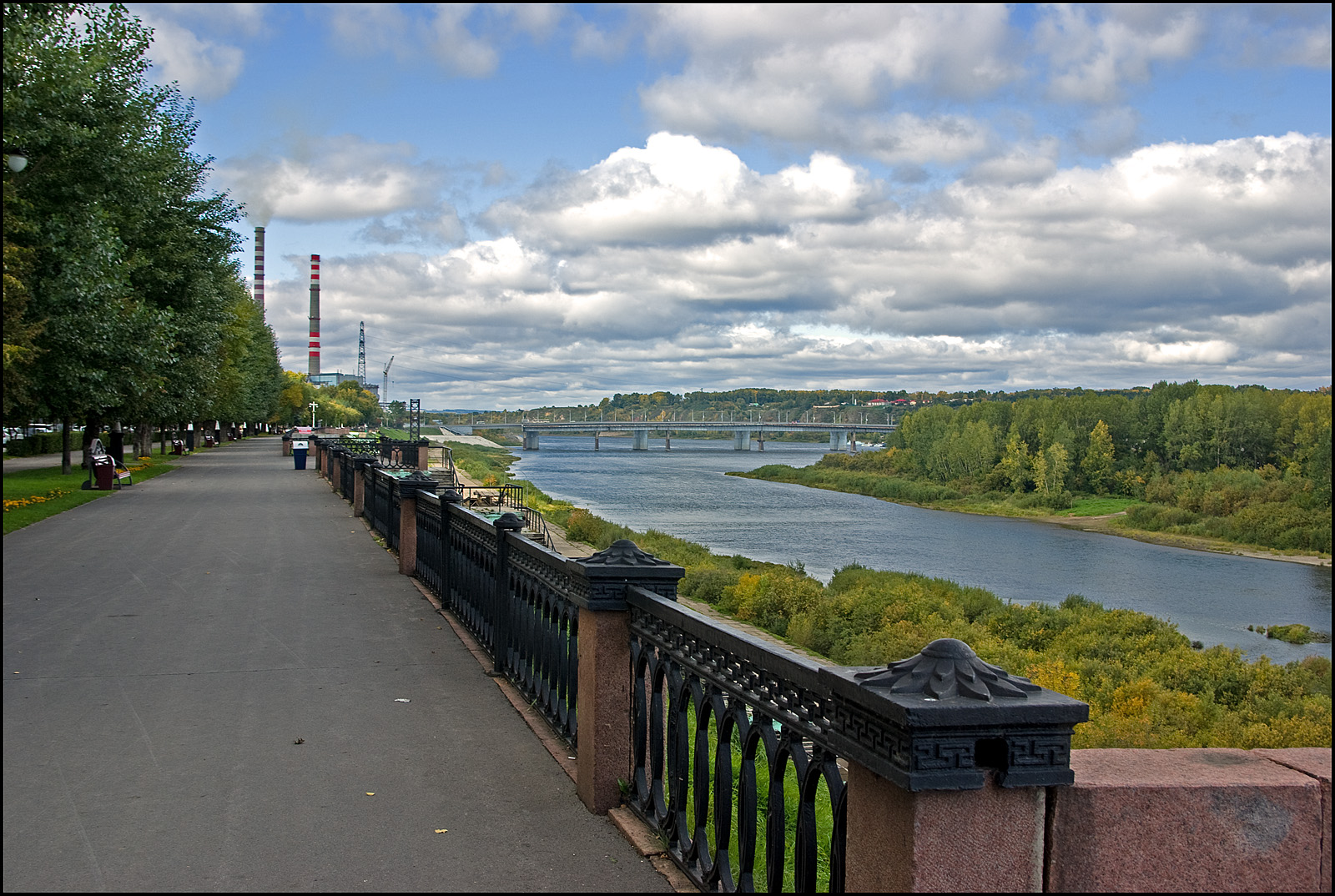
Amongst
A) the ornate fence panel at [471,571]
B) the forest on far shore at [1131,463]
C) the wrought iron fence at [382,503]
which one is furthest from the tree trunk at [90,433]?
the forest on far shore at [1131,463]

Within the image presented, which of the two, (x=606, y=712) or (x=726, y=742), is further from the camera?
(x=606, y=712)

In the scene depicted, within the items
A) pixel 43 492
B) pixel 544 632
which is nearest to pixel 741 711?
pixel 544 632

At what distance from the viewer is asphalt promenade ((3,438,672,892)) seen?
12.8 feet

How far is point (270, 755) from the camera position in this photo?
207 inches

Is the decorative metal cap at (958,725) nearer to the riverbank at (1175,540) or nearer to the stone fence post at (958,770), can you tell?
the stone fence post at (958,770)

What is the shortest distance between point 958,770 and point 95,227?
18415 mm

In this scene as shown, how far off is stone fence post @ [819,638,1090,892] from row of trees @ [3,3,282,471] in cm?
1369

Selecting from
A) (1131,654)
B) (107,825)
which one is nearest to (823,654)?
(1131,654)

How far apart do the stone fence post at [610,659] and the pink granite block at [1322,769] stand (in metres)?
2.36

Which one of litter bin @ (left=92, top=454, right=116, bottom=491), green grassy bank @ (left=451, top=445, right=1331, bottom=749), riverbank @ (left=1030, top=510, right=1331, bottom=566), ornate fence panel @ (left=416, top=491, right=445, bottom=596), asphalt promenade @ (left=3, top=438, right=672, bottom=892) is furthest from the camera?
riverbank @ (left=1030, top=510, right=1331, bottom=566)

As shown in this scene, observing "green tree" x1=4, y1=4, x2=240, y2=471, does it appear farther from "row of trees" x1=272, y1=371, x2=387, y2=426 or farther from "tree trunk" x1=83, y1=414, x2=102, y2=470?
"row of trees" x1=272, y1=371, x2=387, y2=426

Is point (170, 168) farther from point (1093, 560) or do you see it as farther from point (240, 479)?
point (1093, 560)

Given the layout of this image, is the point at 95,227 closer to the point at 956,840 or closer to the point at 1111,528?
the point at 956,840

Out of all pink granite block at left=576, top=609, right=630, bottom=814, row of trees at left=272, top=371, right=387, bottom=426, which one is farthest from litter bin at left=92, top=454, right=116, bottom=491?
row of trees at left=272, top=371, right=387, bottom=426
